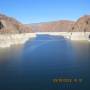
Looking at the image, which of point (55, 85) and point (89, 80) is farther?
point (89, 80)

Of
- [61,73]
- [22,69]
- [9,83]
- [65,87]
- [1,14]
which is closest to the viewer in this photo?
[65,87]

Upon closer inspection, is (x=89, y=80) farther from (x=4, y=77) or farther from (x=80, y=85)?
(x=4, y=77)

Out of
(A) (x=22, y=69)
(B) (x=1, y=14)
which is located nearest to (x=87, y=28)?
(B) (x=1, y=14)

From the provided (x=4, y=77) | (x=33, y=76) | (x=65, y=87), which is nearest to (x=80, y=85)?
(x=65, y=87)

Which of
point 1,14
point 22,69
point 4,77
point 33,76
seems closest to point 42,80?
point 33,76

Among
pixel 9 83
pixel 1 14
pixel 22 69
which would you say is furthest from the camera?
pixel 1 14

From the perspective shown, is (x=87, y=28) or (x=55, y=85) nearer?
(x=55, y=85)

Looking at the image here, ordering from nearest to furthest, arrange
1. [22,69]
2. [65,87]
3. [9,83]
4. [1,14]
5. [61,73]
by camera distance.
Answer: [65,87] → [9,83] → [61,73] → [22,69] → [1,14]

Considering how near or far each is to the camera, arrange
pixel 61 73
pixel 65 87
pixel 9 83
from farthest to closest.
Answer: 1. pixel 61 73
2. pixel 9 83
3. pixel 65 87

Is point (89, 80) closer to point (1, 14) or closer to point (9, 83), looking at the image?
point (9, 83)
